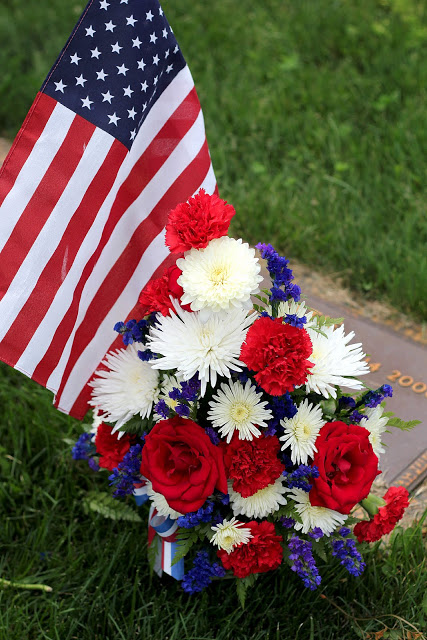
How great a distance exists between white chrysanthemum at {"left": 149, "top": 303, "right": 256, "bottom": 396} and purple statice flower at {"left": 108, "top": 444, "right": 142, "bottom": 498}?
0.31 meters

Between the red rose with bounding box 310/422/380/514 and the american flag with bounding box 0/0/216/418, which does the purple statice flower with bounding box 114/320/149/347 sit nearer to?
the american flag with bounding box 0/0/216/418

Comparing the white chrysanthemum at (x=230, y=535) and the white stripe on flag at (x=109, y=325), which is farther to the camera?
the white stripe on flag at (x=109, y=325)

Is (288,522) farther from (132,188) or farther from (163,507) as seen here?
(132,188)

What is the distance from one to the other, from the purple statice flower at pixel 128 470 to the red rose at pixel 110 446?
7 cm

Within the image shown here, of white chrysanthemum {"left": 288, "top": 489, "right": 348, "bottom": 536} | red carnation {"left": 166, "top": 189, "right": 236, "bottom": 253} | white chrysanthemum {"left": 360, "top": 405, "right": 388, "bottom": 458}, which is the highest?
red carnation {"left": 166, "top": 189, "right": 236, "bottom": 253}

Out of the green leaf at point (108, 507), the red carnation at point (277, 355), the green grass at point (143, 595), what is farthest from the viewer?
the green leaf at point (108, 507)

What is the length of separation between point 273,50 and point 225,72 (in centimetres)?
39

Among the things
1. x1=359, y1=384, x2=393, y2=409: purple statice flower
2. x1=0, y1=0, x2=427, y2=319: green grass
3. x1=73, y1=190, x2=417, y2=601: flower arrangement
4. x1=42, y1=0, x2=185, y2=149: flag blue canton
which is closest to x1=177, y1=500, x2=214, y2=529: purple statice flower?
x1=73, y1=190, x2=417, y2=601: flower arrangement

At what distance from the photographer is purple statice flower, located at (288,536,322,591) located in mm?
1774

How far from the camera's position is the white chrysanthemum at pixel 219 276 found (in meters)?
1.64

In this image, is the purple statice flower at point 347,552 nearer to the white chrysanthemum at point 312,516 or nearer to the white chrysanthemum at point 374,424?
the white chrysanthemum at point 312,516

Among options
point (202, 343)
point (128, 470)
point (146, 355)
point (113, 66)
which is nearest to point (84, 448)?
point (128, 470)

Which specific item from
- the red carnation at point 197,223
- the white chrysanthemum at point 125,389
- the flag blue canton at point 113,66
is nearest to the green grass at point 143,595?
the white chrysanthemum at point 125,389

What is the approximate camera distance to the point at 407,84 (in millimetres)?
4219
